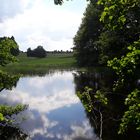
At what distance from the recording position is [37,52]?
188m

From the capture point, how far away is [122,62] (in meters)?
11.5

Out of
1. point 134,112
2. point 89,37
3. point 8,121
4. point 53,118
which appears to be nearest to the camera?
point 134,112

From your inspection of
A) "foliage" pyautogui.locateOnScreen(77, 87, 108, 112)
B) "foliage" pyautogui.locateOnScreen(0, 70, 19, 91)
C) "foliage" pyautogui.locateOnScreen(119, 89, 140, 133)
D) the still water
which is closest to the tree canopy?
"foliage" pyautogui.locateOnScreen(119, 89, 140, 133)

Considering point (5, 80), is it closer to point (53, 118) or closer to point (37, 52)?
point (53, 118)

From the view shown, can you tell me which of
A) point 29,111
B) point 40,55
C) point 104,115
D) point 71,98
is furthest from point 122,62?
point 40,55

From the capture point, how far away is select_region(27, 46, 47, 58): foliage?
187m

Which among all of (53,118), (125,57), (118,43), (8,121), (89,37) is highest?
(125,57)

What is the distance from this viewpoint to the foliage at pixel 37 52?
187375 mm

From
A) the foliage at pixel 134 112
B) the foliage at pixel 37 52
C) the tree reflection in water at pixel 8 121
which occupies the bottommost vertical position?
the foliage at pixel 37 52

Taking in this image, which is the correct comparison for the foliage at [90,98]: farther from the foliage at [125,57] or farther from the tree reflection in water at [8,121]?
the tree reflection in water at [8,121]

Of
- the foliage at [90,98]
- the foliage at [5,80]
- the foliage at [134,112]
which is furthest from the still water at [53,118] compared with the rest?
the foliage at [134,112]

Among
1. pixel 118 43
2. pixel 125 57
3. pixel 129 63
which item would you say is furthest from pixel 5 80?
pixel 118 43

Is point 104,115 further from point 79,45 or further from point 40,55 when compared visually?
point 40,55

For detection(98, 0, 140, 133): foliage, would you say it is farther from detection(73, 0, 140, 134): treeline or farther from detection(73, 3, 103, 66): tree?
detection(73, 3, 103, 66): tree
